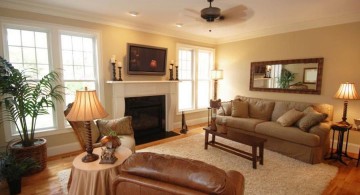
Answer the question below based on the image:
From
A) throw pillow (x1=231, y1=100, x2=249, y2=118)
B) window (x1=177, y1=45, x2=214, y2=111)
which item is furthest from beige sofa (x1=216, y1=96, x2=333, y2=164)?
window (x1=177, y1=45, x2=214, y2=111)

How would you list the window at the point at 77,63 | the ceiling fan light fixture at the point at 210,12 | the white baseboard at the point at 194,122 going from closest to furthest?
the ceiling fan light fixture at the point at 210,12 → the window at the point at 77,63 → the white baseboard at the point at 194,122

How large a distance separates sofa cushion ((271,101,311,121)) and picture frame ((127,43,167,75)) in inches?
110

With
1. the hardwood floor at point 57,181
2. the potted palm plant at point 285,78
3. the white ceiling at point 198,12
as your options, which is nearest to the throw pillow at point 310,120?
the hardwood floor at point 57,181

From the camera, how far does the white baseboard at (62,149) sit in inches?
137

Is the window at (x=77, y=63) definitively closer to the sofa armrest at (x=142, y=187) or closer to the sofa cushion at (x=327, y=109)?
the sofa armrest at (x=142, y=187)

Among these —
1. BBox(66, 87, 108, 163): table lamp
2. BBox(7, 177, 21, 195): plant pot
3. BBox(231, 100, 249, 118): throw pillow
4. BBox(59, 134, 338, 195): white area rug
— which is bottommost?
BBox(59, 134, 338, 195): white area rug

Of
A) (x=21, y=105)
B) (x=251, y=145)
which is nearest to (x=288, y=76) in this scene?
(x=251, y=145)

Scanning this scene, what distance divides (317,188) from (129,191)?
251 centimetres

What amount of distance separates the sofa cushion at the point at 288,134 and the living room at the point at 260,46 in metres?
1.17

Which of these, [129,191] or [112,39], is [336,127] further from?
[112,39]

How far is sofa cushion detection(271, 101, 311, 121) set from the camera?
402cm

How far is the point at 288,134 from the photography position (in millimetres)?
3449

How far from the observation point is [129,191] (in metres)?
1.24

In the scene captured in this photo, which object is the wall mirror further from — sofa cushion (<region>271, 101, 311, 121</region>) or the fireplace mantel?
the fireplace mantel
